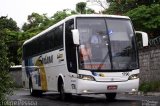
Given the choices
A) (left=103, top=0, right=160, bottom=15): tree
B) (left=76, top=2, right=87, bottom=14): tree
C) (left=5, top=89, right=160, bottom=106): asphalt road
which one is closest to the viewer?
(left=5, top=89, right=160, bottom=106): asphalt road

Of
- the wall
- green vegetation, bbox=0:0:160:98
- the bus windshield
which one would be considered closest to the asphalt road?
the bus windshield

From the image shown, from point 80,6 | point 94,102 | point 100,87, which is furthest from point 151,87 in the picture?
point 80,6

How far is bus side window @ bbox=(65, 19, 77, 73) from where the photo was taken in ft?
56.7

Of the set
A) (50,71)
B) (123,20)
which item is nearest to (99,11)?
(50,71)

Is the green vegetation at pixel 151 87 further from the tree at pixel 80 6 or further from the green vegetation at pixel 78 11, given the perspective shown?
the tree at pixel 80 6

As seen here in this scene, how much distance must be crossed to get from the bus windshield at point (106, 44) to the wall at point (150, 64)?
7.66 m

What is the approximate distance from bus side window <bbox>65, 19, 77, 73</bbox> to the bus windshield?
0.43m

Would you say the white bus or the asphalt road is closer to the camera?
the asphalt road

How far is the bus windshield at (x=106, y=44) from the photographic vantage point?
16812mm

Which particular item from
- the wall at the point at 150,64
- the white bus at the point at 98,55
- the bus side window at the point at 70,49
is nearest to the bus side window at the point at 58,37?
the white bus at the point at 98,55

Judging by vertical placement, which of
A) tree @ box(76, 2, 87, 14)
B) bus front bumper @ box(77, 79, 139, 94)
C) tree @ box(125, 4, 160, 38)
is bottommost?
bus front bumper @ box(77, 79, 139, 94)

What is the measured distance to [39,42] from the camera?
24.0 m

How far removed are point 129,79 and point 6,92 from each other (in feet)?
21.6

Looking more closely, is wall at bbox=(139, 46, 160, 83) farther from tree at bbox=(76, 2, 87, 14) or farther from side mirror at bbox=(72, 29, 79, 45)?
tree at bbox=(76, 2, 87, 14)
